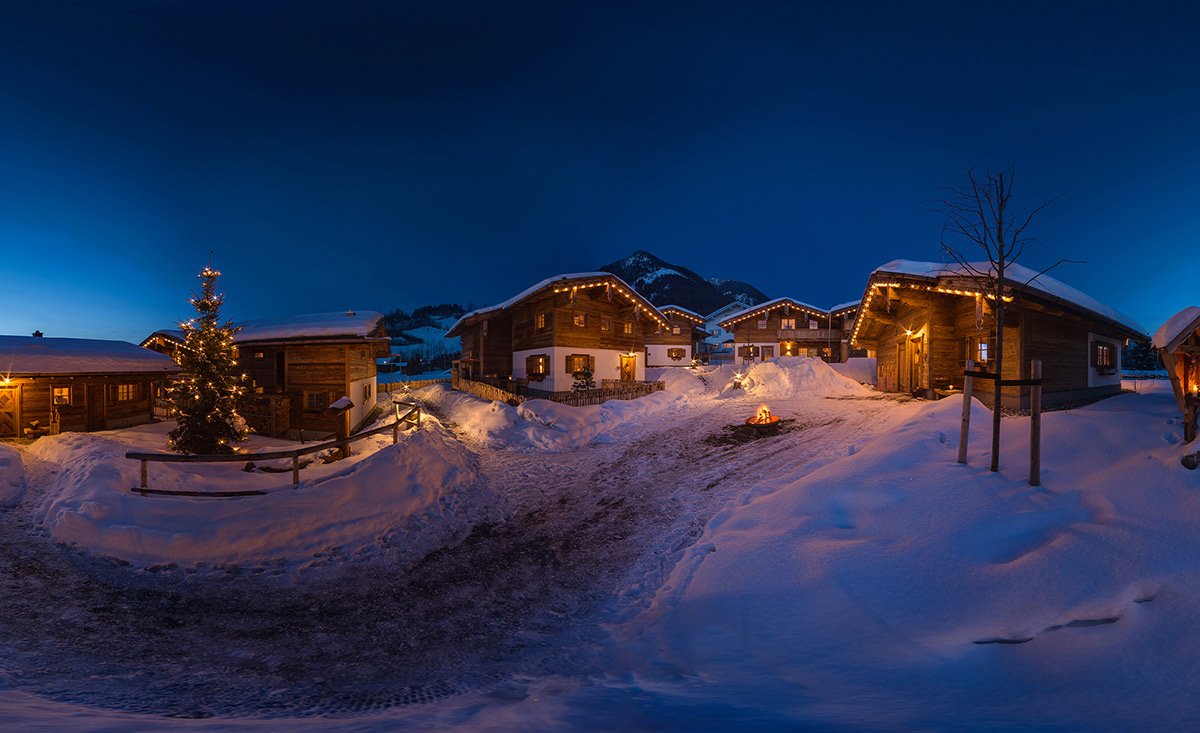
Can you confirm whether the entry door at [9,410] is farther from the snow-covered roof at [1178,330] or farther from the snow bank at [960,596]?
the snow-covered roof at [1178,330]

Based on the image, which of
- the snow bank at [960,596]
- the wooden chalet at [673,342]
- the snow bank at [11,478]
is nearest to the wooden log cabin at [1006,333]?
the snow bank at [960,596]

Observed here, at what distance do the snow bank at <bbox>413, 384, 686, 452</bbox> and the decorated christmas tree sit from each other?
796cm

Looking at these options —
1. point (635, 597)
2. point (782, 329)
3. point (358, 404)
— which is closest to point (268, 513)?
point (635, 597)

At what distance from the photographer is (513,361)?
33.3 meters

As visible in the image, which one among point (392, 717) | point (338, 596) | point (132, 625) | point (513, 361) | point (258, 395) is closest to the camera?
point (392, 717)

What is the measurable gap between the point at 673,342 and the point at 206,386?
4108 centimetres

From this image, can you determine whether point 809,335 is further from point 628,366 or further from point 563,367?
point 563,367

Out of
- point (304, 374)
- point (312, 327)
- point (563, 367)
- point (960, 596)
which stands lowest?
point (960, 596)

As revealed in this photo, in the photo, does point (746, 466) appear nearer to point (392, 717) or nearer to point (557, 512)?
point (557, 512)

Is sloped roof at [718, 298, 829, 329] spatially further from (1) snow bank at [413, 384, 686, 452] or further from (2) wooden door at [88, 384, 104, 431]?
(2) wooden door at [88, 384, 104, 431]

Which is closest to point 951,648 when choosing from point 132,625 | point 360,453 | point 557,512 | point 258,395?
point 557,512

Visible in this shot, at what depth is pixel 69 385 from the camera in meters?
19.0

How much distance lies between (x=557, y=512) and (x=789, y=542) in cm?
460

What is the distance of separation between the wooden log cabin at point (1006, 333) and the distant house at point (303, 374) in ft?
73.3
